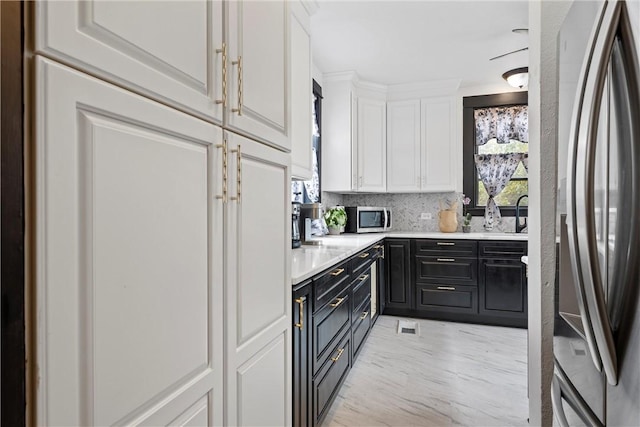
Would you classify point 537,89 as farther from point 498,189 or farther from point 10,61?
point 498,189

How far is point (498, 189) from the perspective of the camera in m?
4.29

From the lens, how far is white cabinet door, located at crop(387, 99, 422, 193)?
433 cm

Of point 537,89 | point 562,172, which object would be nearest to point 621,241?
point 562,172

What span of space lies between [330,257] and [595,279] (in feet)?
4.80

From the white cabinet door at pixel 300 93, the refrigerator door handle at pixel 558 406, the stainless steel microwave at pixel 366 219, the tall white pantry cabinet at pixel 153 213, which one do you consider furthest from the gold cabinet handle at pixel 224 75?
the stainless steel microwave at pixel 366 219

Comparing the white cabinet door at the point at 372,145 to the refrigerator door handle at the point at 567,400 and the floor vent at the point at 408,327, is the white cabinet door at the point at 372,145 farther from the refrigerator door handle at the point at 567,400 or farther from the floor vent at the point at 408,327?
the refrigerator door handle at the point at 567,400

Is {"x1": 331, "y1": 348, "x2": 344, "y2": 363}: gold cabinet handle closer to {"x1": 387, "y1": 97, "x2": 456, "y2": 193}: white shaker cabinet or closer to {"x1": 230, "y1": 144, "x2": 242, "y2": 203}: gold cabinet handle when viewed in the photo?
{"x1": 230, "y1": 144, "x2": 242, "y2": 203}: gold cabinet handle

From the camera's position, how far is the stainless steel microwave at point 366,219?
410 cm

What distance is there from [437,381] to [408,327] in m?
1.14

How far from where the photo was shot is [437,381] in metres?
2.56

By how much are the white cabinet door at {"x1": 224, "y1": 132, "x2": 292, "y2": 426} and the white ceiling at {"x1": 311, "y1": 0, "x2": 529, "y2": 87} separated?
191 centimetres

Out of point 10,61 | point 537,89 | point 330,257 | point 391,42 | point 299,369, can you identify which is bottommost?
point 299,369

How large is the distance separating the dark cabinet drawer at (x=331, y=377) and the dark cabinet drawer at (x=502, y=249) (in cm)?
195

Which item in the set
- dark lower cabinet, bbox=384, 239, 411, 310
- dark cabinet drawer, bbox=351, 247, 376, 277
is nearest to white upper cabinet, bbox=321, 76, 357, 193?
dark lower cabinet, bbox=384, 239, 411, 310
